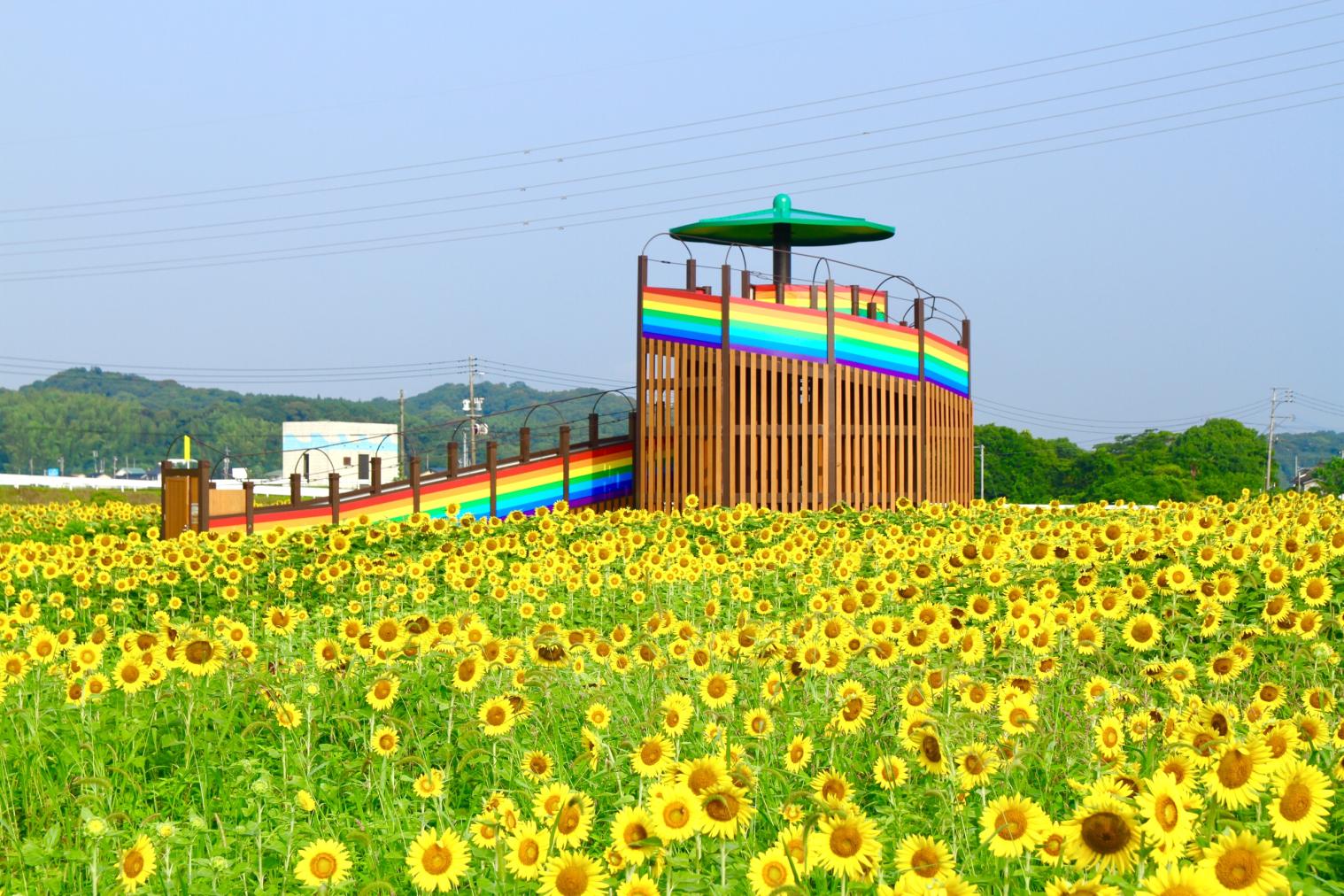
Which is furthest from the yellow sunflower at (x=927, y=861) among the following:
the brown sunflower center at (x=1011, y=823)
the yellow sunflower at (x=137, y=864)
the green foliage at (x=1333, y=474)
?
the green foliage at (x=1333, y=474)

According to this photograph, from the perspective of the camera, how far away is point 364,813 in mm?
4980

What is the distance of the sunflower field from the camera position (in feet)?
9.32

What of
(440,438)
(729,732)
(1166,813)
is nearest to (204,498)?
(729,732)

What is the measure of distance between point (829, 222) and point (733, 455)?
4890mm

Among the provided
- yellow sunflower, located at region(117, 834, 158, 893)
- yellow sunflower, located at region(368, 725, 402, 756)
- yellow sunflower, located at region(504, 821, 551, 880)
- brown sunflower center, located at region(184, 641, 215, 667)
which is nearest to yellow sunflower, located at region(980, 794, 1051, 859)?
yellow sunflower, located at region(504, 821, 551, 880)

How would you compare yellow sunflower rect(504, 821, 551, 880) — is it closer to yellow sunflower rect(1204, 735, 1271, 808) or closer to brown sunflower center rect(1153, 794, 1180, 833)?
brown sunflower center rect(1153, 794, 1180, 833)

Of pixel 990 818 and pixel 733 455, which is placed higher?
pixel 733 455

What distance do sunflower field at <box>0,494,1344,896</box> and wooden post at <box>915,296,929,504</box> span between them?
31.0ft

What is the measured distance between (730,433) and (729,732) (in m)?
12.3

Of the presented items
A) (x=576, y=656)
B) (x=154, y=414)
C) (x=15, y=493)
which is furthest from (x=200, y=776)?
(x=154, y=414)

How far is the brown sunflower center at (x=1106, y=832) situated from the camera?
2500 millimetres

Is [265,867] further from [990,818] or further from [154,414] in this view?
[154,414]

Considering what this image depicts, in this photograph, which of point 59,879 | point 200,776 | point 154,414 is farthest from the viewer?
point 154,414

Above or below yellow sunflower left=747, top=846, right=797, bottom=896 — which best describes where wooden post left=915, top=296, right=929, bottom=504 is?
above
